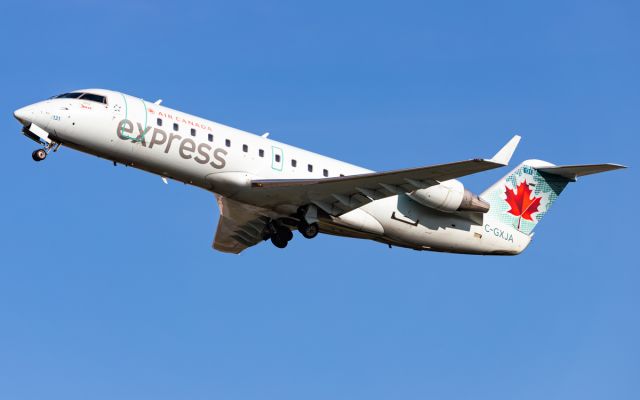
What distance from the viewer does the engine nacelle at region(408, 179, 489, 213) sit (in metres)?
25.0

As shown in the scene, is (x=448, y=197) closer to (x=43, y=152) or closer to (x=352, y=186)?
(x=352, y=186)

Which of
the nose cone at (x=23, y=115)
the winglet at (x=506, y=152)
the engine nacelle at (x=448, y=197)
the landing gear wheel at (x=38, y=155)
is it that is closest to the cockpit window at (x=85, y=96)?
the nose cone at (x=23, y=115)

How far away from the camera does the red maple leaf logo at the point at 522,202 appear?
91.0ft

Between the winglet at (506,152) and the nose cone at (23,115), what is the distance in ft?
32.2

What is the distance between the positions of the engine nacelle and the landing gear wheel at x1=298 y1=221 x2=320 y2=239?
7.85ft

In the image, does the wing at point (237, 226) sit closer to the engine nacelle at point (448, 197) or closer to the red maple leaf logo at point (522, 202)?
the engine nacelle at point (448, 197)

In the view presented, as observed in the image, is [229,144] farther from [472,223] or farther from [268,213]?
[472,223]

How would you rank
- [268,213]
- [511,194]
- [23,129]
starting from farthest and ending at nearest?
[511,194]
[268,213]
[23,129]

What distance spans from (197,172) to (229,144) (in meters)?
0.97

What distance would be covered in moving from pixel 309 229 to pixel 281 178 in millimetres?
1409

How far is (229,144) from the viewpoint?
2372 centimetres

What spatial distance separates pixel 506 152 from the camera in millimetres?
22797

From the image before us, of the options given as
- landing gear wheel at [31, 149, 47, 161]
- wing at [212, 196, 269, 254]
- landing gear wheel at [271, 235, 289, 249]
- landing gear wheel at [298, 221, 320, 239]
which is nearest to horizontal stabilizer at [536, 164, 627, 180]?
landing gear wheel at [298, 221, 320, 239]

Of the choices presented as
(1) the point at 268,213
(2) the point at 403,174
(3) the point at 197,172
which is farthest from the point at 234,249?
(2) the point at 403,174
